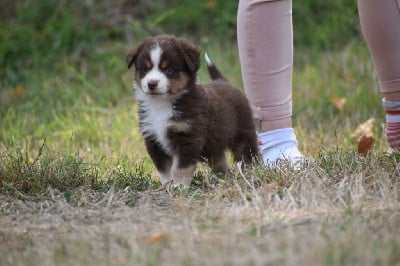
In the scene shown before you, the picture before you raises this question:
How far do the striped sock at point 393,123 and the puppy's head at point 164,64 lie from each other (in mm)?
1188

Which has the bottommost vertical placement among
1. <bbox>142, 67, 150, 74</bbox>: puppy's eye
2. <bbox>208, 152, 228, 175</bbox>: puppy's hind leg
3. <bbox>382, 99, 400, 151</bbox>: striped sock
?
<bbox>208, 152, 228, 175</bbox>: puppy's hind leg

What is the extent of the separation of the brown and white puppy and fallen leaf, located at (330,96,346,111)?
2328mm

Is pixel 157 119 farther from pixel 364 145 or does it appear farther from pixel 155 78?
pixel 364 145

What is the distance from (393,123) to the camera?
4609 millimetres

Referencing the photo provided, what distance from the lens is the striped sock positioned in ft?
15.0

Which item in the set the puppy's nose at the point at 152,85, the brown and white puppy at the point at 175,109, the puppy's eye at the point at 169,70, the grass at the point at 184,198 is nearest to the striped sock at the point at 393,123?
the grass at the point at 184,198

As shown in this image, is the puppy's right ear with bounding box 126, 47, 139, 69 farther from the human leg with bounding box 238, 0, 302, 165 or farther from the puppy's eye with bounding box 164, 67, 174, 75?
the human leg with bounding box 238, 0, 302, 165

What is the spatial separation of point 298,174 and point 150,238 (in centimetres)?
129

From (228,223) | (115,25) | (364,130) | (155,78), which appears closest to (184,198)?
(228,223)

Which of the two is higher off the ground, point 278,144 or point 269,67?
point 269,67

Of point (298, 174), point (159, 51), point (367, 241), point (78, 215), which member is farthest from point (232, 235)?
point (159, 51)

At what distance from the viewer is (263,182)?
3.96 m

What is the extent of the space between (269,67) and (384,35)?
67cm

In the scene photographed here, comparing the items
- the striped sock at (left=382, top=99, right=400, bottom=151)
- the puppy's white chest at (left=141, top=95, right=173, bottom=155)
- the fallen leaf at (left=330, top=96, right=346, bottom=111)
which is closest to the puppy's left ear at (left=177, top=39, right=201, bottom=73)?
the puppy's white chest at (left=141, top=95, right=173, bottom=155)
